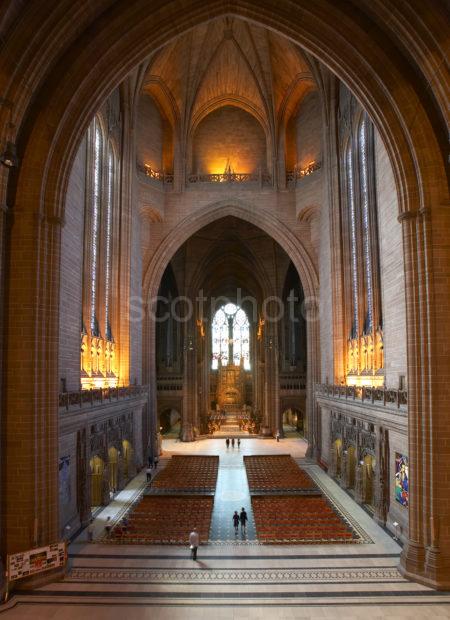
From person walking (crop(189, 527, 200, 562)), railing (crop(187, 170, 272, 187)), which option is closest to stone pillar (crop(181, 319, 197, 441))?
railing (crop(187, 170, 272, 187))

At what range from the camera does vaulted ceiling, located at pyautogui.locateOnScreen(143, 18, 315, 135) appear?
3162cm

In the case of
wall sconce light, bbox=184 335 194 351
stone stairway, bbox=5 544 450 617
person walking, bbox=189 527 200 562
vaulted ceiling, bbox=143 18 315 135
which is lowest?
stone stairway, bbox=5 544 450 617

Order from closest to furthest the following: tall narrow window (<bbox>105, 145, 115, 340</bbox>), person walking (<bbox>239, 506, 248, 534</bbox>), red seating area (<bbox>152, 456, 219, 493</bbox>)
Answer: person walking (<bbox>239, 506, 248, 534</bbox>) < red seating area (<bbox>152, 456, 219, 493</bbox>) < tall narrow window (<bbox>105, 145, 115, 340</bbox>)

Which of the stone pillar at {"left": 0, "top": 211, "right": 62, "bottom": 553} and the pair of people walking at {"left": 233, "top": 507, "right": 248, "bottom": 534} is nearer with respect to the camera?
the stone pillar at {"left": 0, "top": 211, "right": 62, "bottom": 553}

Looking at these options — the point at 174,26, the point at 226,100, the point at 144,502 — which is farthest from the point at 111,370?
the point at 226,100

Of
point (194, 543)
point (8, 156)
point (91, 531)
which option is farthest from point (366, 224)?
point (8, 156)

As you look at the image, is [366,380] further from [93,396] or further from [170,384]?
[170,384]

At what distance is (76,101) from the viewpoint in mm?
15484

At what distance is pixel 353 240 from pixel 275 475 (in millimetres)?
13011

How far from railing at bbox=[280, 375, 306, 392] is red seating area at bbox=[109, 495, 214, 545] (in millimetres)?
23985

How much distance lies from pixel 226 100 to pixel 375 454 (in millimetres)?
28307

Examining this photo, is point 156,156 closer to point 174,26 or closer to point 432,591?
point 174,26

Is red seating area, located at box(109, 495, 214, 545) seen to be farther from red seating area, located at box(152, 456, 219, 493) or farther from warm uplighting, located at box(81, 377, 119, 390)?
warm uplighting, located at box(81, 377, 119, 390)

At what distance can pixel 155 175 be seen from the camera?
34844mm
